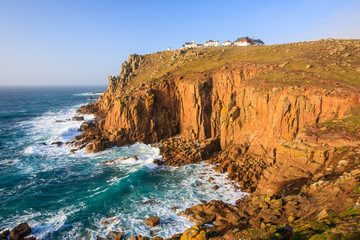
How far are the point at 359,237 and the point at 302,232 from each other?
8.96ft

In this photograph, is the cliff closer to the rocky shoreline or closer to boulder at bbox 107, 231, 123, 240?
the rocky shoreline

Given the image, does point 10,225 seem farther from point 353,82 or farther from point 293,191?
point 353,82

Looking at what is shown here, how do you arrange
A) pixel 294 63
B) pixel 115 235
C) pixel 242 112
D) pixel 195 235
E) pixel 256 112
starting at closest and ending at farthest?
1. pixel 195 235
2. pixel 115 235
3. pixel 256 112
4. pixel 242 112
5. pixel 294 63

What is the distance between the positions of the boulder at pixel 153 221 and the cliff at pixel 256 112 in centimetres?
1110

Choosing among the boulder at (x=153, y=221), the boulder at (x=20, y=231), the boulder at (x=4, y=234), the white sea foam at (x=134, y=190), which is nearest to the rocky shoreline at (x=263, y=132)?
the white sea foam at (x=134, y=190)

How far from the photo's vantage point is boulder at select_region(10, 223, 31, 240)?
695 inches

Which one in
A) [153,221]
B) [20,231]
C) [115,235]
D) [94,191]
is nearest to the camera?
[115,235]

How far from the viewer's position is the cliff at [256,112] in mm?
21266

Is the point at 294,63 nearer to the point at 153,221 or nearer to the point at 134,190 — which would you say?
the point at 134,190

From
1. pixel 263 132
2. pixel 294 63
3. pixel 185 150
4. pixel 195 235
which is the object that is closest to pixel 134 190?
pixel 185 150

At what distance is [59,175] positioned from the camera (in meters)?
29.1

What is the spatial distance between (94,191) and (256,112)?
84.0ft

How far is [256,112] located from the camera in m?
31.4

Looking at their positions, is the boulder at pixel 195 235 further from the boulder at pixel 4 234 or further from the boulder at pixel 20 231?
the boulder at pixel 4 234
